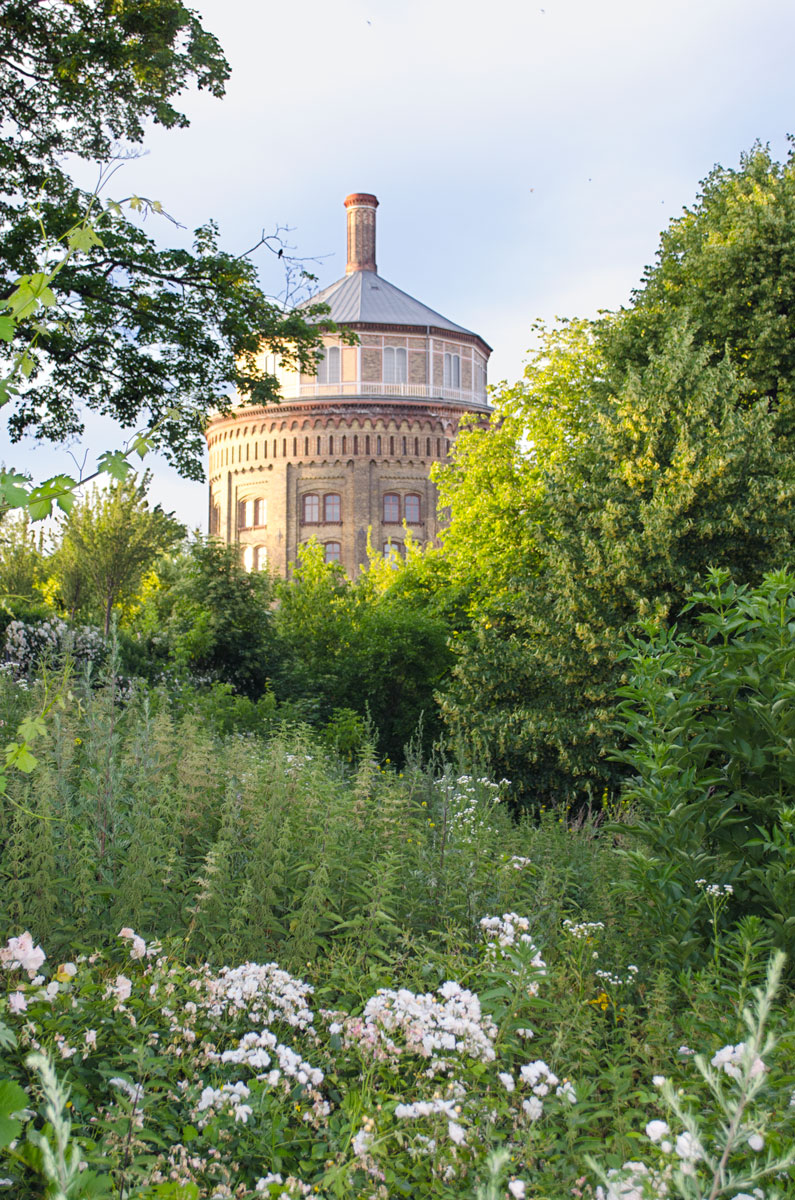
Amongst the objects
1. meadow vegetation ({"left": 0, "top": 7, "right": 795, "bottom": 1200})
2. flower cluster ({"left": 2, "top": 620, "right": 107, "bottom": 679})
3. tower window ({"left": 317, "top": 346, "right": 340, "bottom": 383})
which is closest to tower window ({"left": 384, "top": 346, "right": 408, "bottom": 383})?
tower window ({"left": 317, "top": 346, "right": 340, "bottom": 383})

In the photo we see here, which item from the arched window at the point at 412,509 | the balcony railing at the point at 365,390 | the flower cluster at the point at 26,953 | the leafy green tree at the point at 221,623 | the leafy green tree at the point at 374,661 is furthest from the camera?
the balcony railing at the point at 365,390

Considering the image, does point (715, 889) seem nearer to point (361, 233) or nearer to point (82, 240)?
point (82, 240)

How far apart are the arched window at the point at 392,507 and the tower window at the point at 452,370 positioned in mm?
8347

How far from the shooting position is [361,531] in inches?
2114

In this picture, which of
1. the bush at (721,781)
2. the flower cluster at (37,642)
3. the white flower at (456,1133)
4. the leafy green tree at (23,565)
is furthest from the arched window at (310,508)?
the white flower at (456,1133)

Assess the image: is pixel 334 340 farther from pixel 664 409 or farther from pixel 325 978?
pixel 325 978

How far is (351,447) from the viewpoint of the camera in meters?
54.1

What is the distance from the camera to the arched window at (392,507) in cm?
5422

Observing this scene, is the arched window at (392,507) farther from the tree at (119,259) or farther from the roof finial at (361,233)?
the tree at (119,259)

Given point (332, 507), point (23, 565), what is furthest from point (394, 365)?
point (23, 565)

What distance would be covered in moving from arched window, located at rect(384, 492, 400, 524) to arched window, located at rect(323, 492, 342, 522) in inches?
105

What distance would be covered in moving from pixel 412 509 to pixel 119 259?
39.7 m

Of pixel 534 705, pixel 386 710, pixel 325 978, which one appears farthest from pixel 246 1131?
pixel 386 710

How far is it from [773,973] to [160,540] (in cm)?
3247
